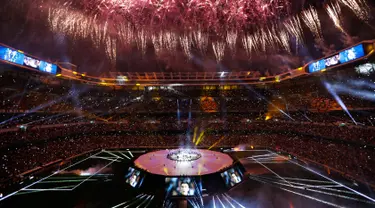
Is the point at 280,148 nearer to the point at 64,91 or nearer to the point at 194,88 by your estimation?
the point at 194,88

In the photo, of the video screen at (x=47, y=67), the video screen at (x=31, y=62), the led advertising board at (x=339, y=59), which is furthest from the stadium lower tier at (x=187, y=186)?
the video screen at (x=47, y=67)

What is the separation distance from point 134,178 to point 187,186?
4.25 meters

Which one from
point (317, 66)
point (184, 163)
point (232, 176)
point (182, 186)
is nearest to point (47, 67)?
point (184, 163)

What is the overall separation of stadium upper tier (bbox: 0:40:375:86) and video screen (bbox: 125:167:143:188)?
16260 millimetres

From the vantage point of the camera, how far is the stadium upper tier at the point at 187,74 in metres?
19.0

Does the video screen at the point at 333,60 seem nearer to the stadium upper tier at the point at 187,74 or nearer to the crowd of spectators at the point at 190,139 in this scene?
the stadium upper tier at the point at 187,74

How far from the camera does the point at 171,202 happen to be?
11.3 meters

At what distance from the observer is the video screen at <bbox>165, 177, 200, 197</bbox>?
466 inches

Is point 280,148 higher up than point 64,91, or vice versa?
point 64,91

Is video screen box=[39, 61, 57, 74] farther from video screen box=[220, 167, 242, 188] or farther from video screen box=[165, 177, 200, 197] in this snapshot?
video screen box=[220, 167, 242, 188]

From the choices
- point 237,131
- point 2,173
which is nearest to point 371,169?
point 237,131

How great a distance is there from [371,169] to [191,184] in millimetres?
14263

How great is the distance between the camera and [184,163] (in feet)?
50.5

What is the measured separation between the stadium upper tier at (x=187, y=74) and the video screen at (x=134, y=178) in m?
16.3
